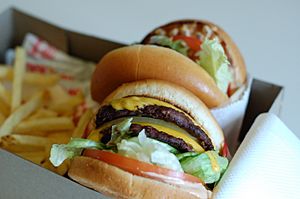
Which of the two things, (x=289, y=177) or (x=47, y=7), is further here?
(x=47, y=7)

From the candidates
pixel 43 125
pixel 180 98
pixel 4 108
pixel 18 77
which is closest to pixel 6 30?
pixel 18 77

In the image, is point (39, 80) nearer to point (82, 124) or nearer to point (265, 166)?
point (82, 124)

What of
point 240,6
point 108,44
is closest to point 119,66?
point 108,44

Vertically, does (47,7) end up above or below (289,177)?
below

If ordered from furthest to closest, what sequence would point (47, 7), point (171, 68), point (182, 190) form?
point (47, 7), point (171, 68), point (182, 190)

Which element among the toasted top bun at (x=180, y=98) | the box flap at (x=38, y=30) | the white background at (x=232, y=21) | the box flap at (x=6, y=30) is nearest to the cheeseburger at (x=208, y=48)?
the toasted top bun at (x=180, y=98)

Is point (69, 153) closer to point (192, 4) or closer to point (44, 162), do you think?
point (44, 162)

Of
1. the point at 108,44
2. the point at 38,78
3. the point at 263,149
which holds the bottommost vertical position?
the point at 38,78
